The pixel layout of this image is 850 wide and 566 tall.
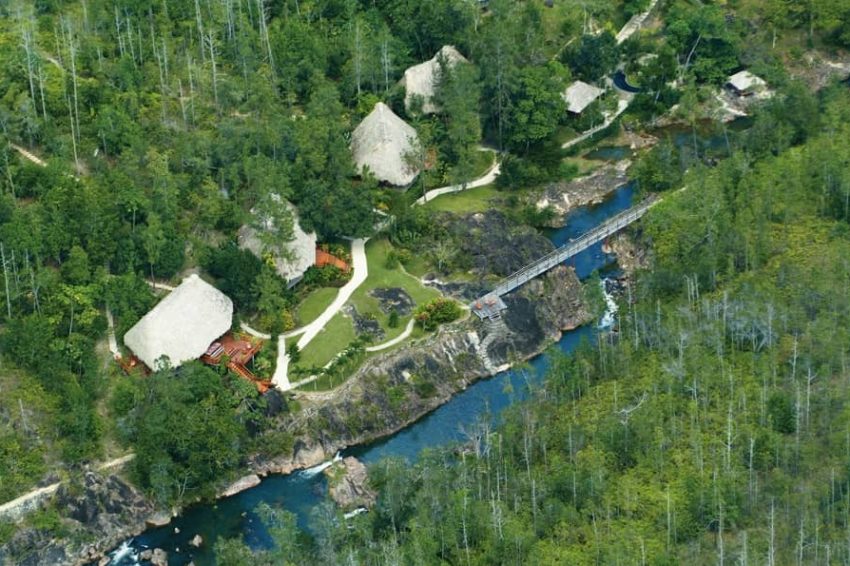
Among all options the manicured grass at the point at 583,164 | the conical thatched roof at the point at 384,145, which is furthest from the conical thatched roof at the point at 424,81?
the manicured grass at the point at 583,164

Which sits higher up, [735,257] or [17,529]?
[735,257]

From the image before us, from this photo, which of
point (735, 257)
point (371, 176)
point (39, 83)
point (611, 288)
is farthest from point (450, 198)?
point (39, 83)

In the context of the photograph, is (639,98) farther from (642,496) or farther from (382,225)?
(642,496)

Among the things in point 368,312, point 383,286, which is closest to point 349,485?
point 368,312

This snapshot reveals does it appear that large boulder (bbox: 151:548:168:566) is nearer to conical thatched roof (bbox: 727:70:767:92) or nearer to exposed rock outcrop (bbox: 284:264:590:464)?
exposed rock outcrop (bbox: 284:264:590:464)

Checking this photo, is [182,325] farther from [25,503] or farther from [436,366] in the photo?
[436,366]

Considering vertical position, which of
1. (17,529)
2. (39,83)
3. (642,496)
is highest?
(39,83)

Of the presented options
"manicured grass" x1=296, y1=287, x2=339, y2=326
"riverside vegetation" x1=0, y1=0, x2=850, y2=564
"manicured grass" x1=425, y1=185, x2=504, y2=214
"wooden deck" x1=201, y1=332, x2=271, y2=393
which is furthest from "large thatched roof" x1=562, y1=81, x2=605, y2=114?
"wooden deck" x1=201, y1=332, x2=271, y2=393

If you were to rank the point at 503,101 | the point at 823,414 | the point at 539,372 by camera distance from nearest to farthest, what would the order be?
the point at 823,414, the point at 539,372, the point at 503,101
